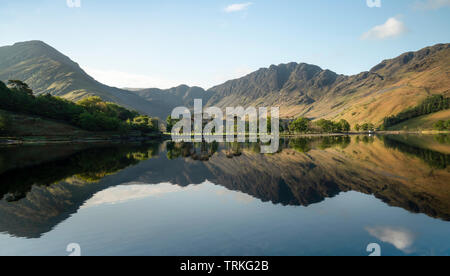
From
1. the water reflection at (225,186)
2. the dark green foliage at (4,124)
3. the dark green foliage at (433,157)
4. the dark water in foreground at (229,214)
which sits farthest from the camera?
the dark green foliage at (4,124)

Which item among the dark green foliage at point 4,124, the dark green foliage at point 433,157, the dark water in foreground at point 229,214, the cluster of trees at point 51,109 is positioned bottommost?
the dark water in foreground at point 229,214

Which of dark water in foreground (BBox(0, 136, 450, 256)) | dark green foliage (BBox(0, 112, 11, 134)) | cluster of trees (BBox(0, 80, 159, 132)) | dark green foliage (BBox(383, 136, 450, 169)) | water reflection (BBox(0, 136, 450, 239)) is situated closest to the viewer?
dark water in foreground (BBox(0, 136, 450, 256))

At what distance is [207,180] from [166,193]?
266 inches

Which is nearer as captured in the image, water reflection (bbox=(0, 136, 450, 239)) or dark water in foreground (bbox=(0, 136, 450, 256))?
dark water in foreground (bbox=(0, 136, 450, 256))

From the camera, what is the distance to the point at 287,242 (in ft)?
33.8

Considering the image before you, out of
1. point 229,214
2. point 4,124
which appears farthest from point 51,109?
point 229,214

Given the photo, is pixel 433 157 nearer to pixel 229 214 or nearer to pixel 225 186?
pixel 225 186

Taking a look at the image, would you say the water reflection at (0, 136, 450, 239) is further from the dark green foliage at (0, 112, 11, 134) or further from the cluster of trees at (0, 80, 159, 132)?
the cluster of trees at (0, 80, 159, 132)

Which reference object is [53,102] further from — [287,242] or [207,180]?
[287,242]

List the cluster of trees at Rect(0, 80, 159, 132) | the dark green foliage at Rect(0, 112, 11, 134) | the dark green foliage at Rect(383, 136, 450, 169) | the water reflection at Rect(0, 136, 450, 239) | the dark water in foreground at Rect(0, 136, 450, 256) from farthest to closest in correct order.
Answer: the cluster of trees at Rect(0, 80, 159, 132)
the dark green foliage at Rect(0, 112, 11, 134)
the dark green foliage at Rect(383, 136, 450, 169)
the water reflection at Rect(0, 136, 450, 239)
the dark water in foreground at Rect(0, 136, 450, 256)

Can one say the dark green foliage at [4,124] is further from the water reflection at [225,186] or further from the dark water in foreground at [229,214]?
the dark water in foreground at [229,214]

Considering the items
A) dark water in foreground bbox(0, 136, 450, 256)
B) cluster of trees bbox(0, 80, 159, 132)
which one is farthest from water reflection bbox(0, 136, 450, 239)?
cluster of trees bbox(0, 80, 159, 132)

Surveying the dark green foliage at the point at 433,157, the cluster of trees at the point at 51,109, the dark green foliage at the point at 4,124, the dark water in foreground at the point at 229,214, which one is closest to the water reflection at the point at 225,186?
the dark water in foreground at the point at 229,214
